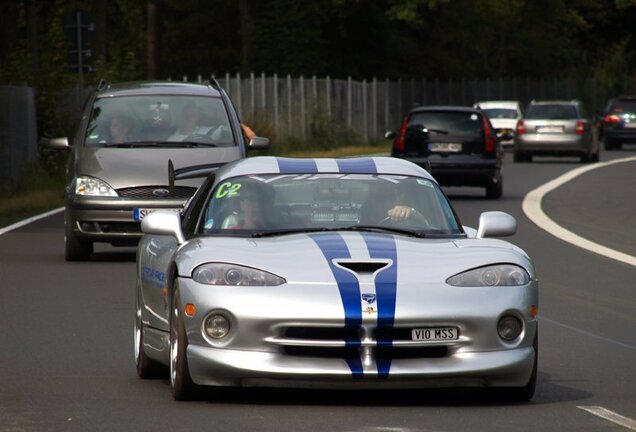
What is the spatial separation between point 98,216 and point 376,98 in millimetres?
50626

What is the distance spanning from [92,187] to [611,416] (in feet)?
34.9

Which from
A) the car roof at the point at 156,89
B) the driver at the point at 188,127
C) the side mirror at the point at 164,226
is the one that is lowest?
the driver at the point at 188,127

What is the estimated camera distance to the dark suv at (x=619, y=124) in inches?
2397

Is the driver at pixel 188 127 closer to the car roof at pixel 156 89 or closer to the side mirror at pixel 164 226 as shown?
the car roof at pixel 156 89

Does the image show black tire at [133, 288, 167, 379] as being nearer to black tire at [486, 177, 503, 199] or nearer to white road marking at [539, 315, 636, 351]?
white road marking at [539, 315, 636, 351]

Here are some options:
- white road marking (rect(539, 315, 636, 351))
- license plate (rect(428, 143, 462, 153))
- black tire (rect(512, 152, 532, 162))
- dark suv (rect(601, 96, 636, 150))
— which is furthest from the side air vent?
dark suv (rect(601, 96, 636, 150))

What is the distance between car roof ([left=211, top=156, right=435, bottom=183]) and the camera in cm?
1054

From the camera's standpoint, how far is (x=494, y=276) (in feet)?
30.6

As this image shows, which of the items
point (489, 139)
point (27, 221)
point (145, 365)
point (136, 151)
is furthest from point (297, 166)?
point (489, 139)

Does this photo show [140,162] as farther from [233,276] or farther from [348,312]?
Result: [348,312]

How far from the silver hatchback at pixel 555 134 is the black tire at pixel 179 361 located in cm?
3863

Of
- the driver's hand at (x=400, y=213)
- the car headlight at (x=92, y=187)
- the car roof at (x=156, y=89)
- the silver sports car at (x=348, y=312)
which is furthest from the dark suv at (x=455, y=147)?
the silver sports car at (x=348, y=312)

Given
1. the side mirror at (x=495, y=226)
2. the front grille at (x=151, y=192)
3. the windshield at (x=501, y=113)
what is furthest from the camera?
the windshield at (x=501, y=113)

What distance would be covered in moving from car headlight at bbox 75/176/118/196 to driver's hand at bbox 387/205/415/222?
349 inches
